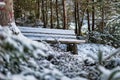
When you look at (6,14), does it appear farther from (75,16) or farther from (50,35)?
(75,16)

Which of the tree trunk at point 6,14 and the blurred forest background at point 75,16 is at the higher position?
the tree trunk at point 6,14

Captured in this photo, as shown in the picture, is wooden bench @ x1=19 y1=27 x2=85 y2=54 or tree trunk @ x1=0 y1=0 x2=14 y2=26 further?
wooden bench @ x1=19 y1=27 x2=85 y2=54

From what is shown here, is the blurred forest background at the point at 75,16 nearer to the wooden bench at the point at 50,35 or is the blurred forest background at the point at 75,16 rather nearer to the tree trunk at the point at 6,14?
the wooden bench at the point at 50,35

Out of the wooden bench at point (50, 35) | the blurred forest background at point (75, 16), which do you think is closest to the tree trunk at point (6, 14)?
the wooden bench at point (50, 35)

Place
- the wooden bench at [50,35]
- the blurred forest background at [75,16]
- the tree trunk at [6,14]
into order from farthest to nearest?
the blurred forest background at [75,16], the wooden bench at [50,35], the tree trunk at [6,14]

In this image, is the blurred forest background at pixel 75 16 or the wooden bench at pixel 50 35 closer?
the wooden bench at pixel 50 35

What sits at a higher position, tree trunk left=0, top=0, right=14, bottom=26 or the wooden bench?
tree trunk left=0, top=0, right=14, bottom=26

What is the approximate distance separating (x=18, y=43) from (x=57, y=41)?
5781mm

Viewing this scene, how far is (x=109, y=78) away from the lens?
251cm

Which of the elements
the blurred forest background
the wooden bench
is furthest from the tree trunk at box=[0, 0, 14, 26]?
the blurred forest background

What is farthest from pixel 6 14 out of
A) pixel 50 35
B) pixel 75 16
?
pixel 75 16

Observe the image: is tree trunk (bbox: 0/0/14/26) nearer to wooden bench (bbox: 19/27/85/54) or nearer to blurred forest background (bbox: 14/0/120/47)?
wooden bench (bbox: 19/27/85/54)

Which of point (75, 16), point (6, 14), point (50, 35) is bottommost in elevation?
point (75, 16)

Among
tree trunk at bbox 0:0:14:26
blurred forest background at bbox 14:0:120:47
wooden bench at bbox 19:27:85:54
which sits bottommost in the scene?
blurred forest background at bbox 14:0:120:47
